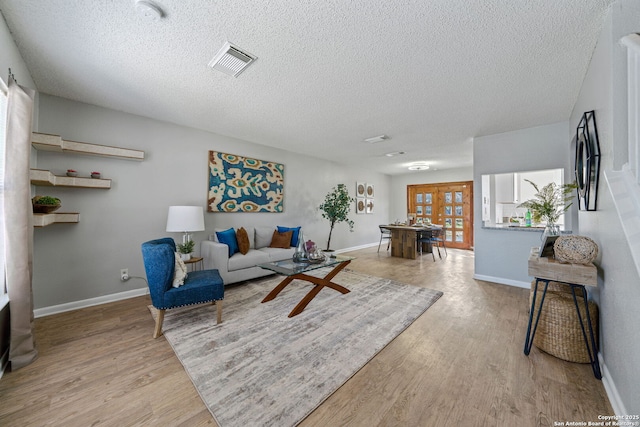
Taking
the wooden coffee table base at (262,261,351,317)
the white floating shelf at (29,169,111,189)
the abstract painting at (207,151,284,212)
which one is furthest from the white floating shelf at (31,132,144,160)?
the wooden coffee table base at (262,261,351,317)

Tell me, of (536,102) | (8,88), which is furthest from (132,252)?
(536,102)

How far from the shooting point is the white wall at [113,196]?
270cm

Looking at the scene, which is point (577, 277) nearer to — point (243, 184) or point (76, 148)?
point (243, 184)

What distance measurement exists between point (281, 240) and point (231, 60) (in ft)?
9.49

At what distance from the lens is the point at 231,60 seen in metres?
2.05

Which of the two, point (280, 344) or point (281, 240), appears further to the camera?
point (281, 240)

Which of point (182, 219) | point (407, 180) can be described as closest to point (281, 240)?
point (182, 219)

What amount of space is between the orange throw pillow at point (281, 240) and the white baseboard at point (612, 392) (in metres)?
3.72

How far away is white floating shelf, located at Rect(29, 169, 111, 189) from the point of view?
222 centimetres

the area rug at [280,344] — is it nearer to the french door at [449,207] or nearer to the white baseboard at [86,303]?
the white baseboard at [86,303]

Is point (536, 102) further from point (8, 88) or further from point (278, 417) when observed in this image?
point (8, 88)

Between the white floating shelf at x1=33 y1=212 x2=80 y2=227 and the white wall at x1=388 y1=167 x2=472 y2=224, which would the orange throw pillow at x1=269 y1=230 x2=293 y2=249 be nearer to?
the white floating shelf at x1=33 y1=212 x2=80 y2=227

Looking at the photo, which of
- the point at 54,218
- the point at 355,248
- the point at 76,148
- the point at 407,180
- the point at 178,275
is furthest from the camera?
the point at 407,180

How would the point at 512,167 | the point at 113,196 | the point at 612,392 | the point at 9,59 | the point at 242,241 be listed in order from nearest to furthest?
the point at 612,392 → the point at 9,59 → the point at 113,196 → the point at 512,167 → the point at 242,241
